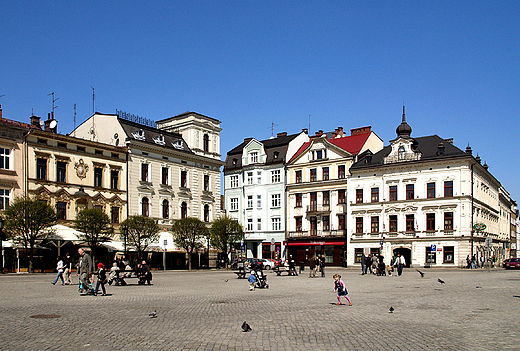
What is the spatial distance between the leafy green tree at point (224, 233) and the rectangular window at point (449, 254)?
863 inches

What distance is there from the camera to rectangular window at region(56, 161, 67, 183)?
48156 mm

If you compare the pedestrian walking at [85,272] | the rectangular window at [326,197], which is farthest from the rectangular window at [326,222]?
the pedestrian walking at [85,272]

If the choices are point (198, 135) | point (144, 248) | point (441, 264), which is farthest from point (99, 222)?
point (441, 264)

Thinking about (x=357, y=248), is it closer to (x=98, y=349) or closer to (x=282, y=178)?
(x=282, y=178)

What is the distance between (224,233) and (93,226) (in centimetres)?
1606

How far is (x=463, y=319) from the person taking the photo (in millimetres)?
13703

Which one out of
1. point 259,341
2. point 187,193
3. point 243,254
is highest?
point 187,193

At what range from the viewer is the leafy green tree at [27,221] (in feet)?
131

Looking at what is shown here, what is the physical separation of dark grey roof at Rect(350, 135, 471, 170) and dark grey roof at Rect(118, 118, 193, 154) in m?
20.5

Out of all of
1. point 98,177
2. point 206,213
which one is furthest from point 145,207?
point 206,213

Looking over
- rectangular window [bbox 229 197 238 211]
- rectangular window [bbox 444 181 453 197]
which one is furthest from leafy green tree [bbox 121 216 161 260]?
rectangular window [bbox 444 181 453 197]

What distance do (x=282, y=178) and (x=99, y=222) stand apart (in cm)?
3032

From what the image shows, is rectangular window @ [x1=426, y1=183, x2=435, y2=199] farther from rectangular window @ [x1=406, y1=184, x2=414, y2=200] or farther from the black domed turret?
the black domed turret

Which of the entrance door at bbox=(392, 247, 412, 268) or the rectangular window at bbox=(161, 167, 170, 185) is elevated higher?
the rectangular window at bbox=(161, 167, 170, 185)
